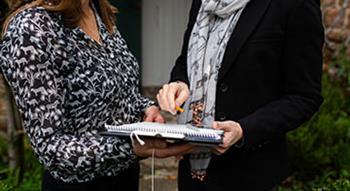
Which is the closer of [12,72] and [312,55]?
[12,72]

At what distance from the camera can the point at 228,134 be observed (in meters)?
1.98

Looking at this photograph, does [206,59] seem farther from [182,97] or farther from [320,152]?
[320,152]

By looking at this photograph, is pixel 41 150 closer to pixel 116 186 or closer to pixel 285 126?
pixel 116 186

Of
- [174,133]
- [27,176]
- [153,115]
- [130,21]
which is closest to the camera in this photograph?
[174,133]

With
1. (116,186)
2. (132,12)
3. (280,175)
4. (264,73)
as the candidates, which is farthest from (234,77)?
(132,12)

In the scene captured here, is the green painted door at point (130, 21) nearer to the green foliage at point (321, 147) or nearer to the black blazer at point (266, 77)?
the green foliage at point (321, 147)

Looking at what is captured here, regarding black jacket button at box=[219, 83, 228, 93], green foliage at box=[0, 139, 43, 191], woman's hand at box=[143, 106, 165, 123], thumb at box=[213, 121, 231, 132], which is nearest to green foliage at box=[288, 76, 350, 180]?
green foliage at box=[0, 139, 43, 191]

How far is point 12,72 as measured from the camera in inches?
75.8

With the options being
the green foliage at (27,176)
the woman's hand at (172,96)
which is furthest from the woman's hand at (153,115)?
the green foliage at (27,176)

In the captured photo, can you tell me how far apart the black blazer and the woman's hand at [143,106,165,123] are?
246 mm

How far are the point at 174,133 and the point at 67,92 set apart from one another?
426mm

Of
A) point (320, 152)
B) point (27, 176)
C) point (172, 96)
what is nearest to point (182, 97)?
point (172, 96)

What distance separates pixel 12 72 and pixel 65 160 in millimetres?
331

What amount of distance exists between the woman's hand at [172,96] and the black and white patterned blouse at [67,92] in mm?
170
